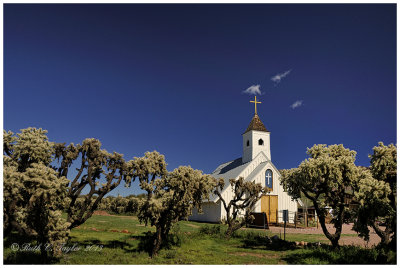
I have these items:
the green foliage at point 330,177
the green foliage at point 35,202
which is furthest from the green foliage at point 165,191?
the green foliage at point 330,177

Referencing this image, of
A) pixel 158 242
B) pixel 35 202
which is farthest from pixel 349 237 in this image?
pixel 35 202

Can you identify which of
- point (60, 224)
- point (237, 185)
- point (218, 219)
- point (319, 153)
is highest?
point (319, 153)

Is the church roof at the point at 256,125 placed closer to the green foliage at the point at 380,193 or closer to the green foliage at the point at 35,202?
the green foliage at the point at 380,193

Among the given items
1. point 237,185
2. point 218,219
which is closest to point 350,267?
point 237,185

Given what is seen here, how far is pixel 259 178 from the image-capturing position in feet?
110

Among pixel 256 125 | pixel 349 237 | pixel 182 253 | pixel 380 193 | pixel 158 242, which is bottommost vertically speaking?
pixel 349 237

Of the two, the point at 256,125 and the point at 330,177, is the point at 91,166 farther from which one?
the point at 256,125

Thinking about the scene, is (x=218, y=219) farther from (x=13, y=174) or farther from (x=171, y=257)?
(x=13, y=174)

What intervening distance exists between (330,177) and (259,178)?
20.2 meters

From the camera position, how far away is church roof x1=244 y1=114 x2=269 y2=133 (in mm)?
39375

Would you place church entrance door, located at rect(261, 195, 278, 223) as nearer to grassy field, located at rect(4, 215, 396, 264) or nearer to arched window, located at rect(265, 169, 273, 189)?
arched window, located at rect(265, 169, 273, 189)

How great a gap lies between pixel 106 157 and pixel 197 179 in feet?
15.1

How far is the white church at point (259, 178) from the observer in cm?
3291

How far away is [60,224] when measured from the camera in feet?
34.8
